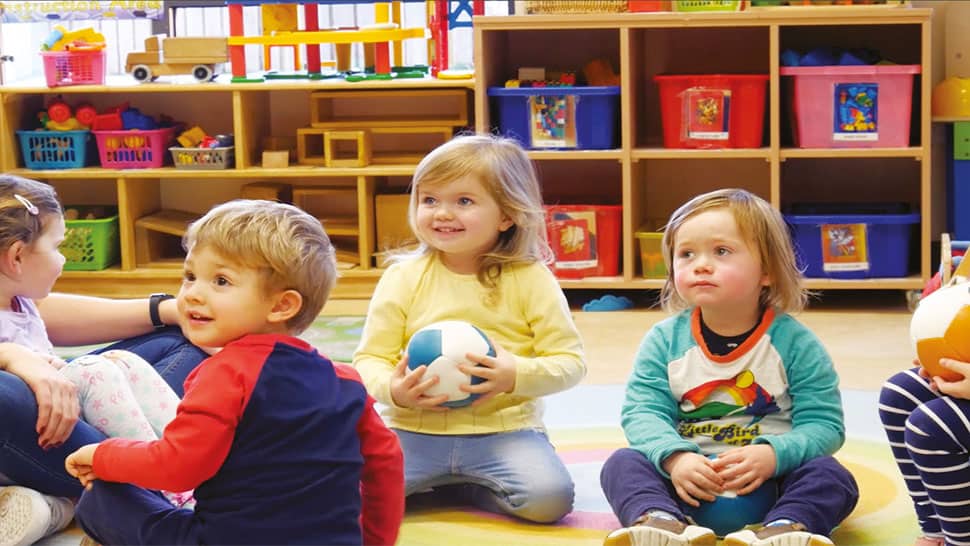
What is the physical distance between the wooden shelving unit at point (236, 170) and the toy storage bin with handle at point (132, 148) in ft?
0.15

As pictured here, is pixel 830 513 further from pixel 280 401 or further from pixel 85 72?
pixel 85 72

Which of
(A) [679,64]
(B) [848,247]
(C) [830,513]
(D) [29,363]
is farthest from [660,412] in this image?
(A) [679,64]

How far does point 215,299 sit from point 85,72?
2.80m

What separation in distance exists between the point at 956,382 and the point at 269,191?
273 centimetres

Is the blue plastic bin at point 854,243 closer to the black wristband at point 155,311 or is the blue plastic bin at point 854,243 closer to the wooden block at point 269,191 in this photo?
the wooden block at point 269,191

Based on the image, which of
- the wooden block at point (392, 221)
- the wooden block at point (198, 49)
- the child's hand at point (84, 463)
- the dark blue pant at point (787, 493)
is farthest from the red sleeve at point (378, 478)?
the wooden block at point (198, 49)

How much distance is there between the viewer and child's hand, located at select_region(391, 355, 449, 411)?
2.14m

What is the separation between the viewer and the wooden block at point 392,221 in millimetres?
4168

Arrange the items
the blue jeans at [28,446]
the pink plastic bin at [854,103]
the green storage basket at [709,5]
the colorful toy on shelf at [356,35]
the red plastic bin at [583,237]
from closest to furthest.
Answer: the blue jeans at [28,446]
the pink plastic bin at [854,103]
the green storage basket at [709,5]
the red plastic bin at [583,237]
the colorful toy on shelf at [356,35]

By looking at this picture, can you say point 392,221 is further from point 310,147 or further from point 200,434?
point 200,434

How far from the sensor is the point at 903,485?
7.91ft

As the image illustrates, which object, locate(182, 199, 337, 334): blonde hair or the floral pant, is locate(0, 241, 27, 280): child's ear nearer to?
the floral pant

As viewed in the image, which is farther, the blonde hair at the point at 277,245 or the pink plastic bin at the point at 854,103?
the pink plastic bin at the point at 854,103

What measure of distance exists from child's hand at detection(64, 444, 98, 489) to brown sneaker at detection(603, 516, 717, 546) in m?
0.69
